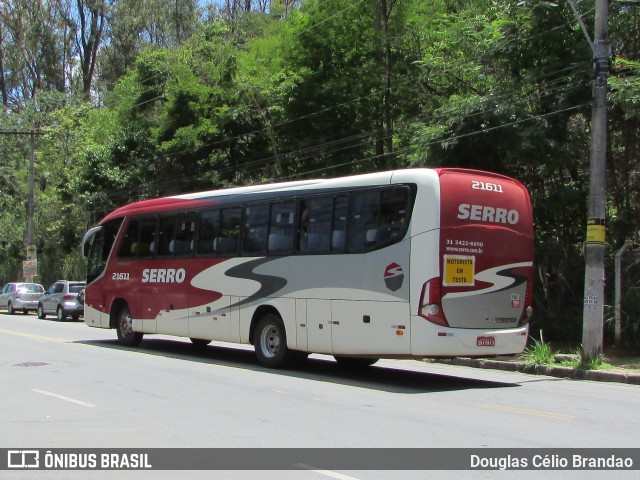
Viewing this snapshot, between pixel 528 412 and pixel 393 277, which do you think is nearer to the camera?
pixel 528 412

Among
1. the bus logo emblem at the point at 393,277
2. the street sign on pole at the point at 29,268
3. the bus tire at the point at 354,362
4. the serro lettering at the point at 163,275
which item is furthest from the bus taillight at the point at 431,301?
the street sign on pole at the point at 29,268

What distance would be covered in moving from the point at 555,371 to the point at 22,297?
2863 cm

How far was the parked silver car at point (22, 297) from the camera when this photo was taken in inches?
1409

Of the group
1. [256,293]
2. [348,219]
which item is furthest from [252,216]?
[348,219]

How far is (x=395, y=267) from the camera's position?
38.6 feet

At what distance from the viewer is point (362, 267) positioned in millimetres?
12266

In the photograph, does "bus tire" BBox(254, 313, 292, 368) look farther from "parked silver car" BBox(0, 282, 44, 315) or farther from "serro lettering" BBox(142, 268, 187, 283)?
"parked silver car" BBox(0, 282, 44, 315)

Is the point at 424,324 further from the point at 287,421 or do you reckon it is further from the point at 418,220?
the point at 287,421

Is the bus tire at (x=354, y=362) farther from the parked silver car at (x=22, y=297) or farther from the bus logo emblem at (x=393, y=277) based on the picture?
the parked silver car at (x=22, y=297)

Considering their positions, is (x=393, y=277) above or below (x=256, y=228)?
below

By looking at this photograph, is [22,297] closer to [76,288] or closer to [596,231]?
[76,288]

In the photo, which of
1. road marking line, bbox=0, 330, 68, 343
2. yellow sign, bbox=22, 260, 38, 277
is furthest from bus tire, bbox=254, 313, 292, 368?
yellow sign, bbox=22, 260, 38, 277

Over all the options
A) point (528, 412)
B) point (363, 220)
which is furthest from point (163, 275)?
point (528, 412)

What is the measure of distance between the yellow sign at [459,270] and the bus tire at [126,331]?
9529mm
